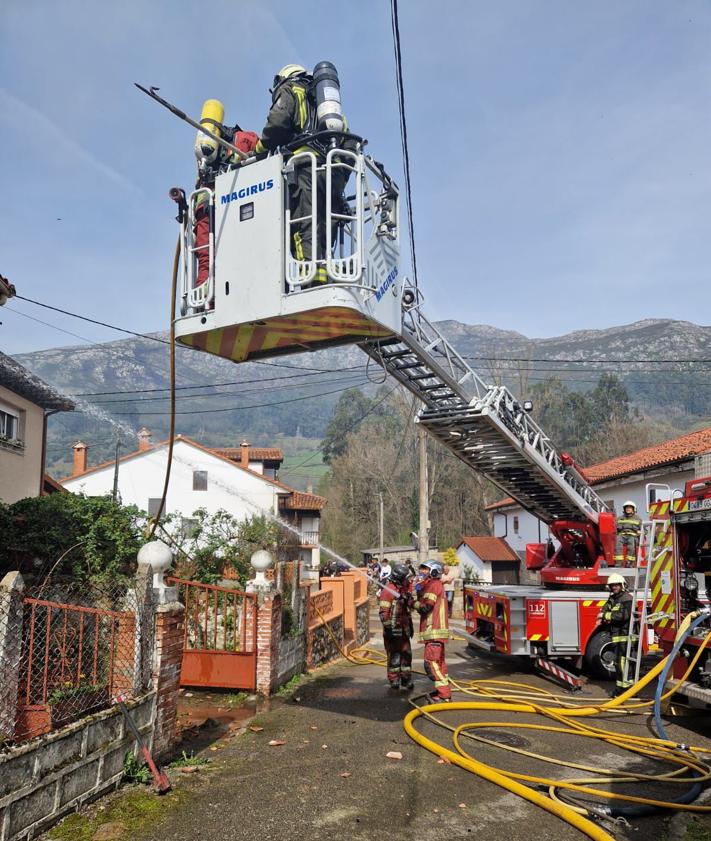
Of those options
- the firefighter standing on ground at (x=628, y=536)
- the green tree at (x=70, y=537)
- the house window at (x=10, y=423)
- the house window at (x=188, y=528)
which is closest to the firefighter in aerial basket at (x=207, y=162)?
the green tree at (x=70, y=537)

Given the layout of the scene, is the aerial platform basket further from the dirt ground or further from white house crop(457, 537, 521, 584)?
white house crop(457, 537, 521, 584)

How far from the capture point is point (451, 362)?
29.4 ft

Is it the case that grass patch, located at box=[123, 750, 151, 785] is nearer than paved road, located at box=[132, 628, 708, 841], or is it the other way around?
paved road, located at box=[132, 628, 708, 841]

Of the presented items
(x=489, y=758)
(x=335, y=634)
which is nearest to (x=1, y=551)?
(x=335, y=634)

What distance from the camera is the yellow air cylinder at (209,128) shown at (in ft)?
22.4

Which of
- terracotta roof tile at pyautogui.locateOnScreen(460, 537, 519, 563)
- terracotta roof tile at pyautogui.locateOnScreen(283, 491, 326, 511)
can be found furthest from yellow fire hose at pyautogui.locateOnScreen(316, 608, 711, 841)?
terracotta roof tile at pyautogui.locateOnScreen(283, 491, 326, 511)

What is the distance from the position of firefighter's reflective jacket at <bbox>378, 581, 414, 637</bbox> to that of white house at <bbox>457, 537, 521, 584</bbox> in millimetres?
25870

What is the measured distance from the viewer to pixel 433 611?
358 inches

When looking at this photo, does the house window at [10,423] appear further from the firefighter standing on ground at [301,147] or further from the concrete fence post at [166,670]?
the firefighter standing on ground at [301,147]

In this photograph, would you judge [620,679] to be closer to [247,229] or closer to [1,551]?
[247,229]

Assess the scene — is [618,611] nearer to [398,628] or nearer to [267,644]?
[398,628]

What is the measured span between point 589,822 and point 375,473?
49.4 meters

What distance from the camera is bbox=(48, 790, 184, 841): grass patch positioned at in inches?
175

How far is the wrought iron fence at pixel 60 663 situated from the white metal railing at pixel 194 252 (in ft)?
8.73
